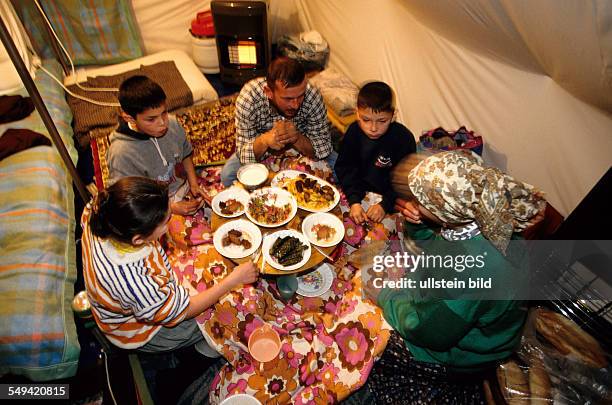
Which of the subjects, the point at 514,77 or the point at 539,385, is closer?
the point at 539,385

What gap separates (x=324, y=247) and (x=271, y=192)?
23.0 inches

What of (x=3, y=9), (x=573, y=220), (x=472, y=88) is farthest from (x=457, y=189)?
(x=3, y=9)

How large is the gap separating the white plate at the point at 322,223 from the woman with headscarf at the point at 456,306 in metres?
0.50

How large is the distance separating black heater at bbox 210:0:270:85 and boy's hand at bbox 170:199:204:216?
267 centimetres

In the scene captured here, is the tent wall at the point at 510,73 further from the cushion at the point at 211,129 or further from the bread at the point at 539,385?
the cushion at the point at 211,129

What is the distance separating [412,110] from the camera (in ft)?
12.0

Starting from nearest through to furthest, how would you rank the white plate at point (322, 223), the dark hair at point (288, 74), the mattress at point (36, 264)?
the mattress at point (36, 264) → the white plate at point (322, 223) → the dark hair at point (288, 74)

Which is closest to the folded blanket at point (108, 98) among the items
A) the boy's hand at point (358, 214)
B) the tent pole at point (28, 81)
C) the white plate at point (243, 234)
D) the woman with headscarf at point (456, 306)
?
the tent pole at point (28, 81)

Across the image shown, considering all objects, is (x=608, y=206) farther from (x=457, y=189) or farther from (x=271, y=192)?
(x=271, y=192)

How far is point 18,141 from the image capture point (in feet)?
10.2

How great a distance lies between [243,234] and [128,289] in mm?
862

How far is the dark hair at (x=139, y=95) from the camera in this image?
7.42 ft

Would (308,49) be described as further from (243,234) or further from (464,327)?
(464,327)

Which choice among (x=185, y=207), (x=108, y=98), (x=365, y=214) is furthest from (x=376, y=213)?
(x=108, y=98)
